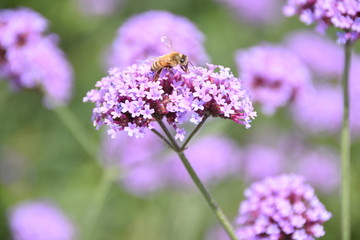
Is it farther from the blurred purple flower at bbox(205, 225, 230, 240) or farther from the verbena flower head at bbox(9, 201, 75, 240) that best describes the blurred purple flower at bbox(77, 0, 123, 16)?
the blurred purple flower at bbox(205, 225, 230, 240)

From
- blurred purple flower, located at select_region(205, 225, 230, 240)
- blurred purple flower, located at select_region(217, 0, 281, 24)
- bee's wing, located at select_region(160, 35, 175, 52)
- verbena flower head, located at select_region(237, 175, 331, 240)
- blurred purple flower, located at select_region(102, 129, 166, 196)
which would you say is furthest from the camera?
blurred purple flower, located at select_region(217, 0, 281, 24)

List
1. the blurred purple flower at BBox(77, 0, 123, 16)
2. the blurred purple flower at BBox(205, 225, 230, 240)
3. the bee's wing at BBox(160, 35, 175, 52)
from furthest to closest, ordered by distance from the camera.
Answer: the blurred purple flower at BBox(77, 0, 123, 16) < the blurred purple flower at BBox(205, 225, 230, 240) < the bee's wing at BBox(160, 35, 175, 52)

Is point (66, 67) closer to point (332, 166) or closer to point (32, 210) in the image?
point (32, 210)

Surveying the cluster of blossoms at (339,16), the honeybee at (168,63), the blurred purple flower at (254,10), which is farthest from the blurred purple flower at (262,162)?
the honeybee at (168,63)

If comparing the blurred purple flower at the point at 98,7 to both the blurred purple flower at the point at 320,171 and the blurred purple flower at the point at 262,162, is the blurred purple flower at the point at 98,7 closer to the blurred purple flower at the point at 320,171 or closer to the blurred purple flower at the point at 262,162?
the blurred purple flower at the point at 262,162

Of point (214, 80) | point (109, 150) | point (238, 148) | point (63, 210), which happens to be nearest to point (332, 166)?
point (238, 148)

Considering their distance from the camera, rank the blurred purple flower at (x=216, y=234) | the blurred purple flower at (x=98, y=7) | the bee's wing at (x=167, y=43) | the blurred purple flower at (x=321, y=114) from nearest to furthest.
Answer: the bee's wing at (x=167, y=43) < the blurred purple flower at (x=216, y=234) < the blurred purple flower at (x=321, y=114) < the blurred purple flower at (x=98, y=7)

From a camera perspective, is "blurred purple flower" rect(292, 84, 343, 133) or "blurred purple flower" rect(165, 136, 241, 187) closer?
"blurred purple flower" rect(165, 136, 241, 187)

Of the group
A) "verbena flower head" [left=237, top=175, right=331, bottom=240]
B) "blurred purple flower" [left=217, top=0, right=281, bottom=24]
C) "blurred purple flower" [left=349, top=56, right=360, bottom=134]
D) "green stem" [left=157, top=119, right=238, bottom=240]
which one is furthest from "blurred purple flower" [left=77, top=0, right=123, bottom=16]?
"green stem" [left=157, top=119, right=238, bottom=240]

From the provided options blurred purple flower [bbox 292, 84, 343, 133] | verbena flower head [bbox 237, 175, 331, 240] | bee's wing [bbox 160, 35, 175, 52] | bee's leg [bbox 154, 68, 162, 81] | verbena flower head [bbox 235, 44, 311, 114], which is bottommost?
verbena flower head [bbox 237, 175, 331, 240]
